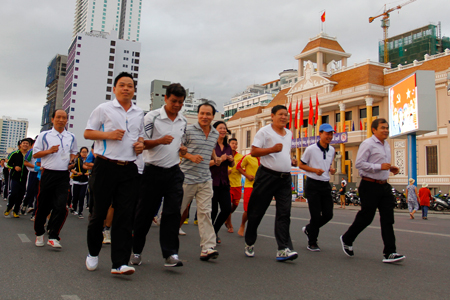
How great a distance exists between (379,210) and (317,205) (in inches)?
36.8

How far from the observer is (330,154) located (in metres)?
6.43

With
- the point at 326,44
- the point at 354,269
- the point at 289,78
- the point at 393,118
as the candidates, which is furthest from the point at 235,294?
the point at 289,78

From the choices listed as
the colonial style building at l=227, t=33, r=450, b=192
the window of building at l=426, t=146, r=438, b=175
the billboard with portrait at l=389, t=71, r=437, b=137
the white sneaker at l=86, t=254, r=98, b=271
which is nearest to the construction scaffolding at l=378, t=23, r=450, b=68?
the colonial style building at l=227, t=33, r=450, b=192

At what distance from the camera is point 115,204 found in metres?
4.13

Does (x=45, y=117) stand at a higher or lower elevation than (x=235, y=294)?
higher

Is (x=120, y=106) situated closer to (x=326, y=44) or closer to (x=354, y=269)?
(x=354, y=269)

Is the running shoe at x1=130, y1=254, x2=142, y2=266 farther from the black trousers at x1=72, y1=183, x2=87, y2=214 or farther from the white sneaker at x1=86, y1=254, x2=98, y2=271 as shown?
the black trousers at x1=72, y1=183, x2=87, y2=214

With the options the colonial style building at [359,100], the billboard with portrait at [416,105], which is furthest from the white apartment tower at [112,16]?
the billboard with portrait at [416,105]

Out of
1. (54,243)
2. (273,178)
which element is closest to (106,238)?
(54,243)

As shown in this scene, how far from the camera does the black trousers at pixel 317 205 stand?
236 inches

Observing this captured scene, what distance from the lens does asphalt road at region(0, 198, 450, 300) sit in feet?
11.7

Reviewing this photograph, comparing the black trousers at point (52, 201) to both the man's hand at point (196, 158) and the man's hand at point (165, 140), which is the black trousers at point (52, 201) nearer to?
the man's hand at point (196, 158)

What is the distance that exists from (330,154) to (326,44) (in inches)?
1594

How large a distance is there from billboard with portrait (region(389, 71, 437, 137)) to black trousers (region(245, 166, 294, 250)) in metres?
15.6
